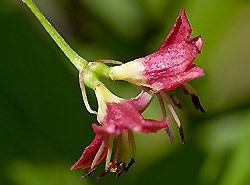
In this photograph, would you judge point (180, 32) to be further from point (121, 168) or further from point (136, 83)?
point (121, 168)

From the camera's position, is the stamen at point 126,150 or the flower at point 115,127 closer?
the flower at point 115,127

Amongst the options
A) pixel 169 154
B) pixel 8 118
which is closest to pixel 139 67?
pixel 8 118

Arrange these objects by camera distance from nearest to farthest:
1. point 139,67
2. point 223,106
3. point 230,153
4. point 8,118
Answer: point 139,67
point 8,118
point 230,153
point 223,106

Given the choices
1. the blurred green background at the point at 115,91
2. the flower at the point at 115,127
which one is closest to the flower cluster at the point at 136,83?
the flower at the point at 115,127

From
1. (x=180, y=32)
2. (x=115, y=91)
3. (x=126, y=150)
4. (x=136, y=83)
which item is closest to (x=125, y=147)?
(x=126, y=150)

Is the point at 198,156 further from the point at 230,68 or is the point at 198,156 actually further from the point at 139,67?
the point at 139,67

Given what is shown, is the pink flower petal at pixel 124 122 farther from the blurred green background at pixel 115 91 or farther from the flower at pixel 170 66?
the blurred green background at pixel 115 91
